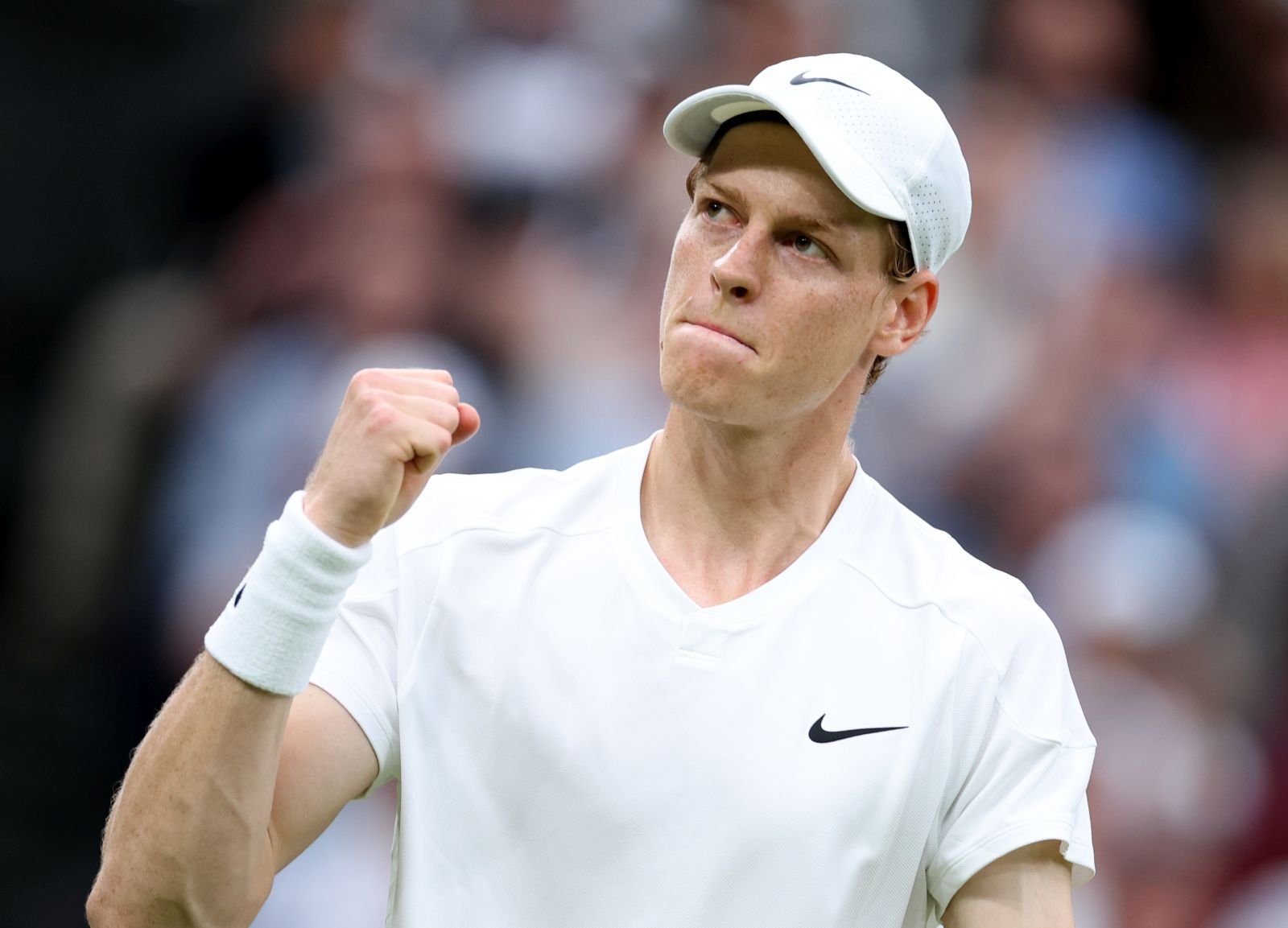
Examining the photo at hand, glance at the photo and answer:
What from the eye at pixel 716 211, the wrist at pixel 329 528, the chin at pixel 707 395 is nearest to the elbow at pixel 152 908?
the wrist at pixel 329 528

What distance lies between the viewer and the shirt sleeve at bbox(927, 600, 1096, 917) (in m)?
2.70

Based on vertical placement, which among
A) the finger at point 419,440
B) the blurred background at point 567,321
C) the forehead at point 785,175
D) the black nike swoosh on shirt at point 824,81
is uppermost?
the black nike swoosh on shirt at point 824,81

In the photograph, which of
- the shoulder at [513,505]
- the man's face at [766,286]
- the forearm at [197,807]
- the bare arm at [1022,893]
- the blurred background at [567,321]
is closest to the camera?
the forearm at [197,807]

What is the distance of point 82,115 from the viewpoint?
6.58 m

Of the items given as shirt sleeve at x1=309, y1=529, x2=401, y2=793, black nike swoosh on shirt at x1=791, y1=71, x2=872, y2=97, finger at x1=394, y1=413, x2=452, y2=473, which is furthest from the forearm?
black nike swoosh on shirt at x1=791, y1=71, x2=872, y2=97

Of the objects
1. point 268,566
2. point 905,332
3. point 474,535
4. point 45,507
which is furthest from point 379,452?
point 45,507

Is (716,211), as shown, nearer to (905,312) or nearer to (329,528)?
(905,312)

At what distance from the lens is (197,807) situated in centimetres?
245

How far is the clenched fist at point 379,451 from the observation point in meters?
2.50

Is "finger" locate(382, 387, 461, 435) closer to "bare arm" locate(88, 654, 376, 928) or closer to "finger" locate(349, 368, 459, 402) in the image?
"finger" locate(349, 368, 459, 402)

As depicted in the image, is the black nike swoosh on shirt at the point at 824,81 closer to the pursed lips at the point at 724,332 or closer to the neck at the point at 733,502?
the pursed lips at the point at 724,332

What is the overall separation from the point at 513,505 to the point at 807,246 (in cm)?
66

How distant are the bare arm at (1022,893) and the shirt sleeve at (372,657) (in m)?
0.96

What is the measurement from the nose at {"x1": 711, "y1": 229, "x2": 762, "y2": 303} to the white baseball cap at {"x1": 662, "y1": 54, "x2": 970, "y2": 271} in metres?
0.18
